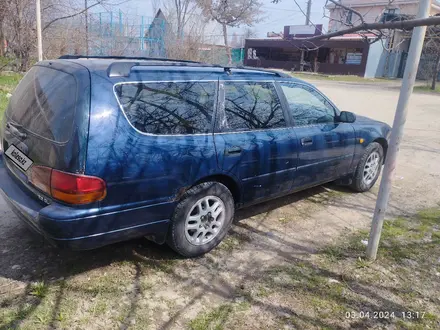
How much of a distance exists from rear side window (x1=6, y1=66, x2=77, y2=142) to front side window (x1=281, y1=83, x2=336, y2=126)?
231 centimetres

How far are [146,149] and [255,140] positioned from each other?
121cm

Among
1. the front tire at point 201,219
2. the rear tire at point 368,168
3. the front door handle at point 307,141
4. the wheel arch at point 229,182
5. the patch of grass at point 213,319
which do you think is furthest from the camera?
the rear tire at point 368,168

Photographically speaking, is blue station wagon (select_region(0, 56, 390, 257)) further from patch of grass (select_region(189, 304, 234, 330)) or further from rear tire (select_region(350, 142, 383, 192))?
rear tire (select_region(350, 142, 383, 192))

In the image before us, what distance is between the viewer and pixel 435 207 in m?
5.12

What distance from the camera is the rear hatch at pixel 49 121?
264 cm

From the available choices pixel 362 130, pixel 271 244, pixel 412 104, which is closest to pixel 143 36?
pixel 412 104

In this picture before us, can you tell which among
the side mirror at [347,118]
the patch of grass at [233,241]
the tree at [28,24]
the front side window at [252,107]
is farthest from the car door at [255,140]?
the tree at [28,24]

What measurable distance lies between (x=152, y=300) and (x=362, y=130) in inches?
140

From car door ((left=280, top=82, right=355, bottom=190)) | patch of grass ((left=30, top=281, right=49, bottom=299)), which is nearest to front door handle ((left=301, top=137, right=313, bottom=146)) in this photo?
car door ((left=280, top=82, right=355, bottom=190))

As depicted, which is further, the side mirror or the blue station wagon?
the side mirror

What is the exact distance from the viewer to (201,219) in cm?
341

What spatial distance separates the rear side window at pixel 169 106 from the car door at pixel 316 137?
3.93ft
